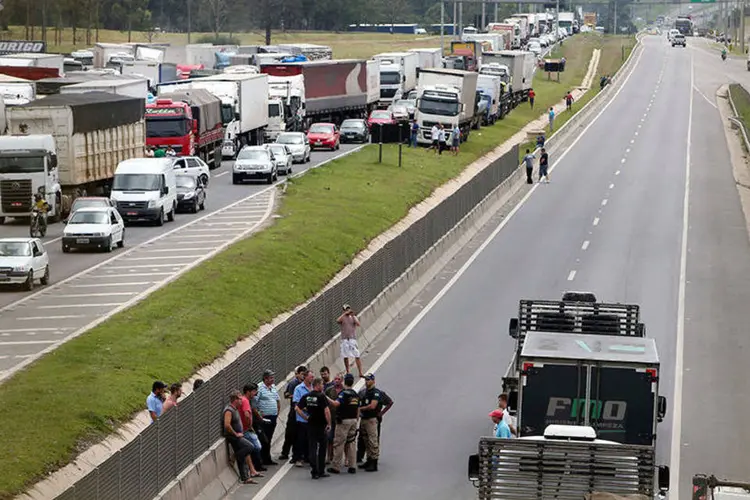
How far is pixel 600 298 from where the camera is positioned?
44.6 m

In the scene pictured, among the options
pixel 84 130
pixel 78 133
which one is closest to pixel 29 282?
pixel 78 133

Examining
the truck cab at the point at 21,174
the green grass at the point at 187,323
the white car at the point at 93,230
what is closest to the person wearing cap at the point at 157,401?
the green grass at the point at 187,323

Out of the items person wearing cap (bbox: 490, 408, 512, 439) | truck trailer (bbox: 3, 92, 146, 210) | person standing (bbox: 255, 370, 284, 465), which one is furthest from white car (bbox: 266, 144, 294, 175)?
person wearing cap (bbox: 490, 408, 512, 439)

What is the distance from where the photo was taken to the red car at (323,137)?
81750 mm

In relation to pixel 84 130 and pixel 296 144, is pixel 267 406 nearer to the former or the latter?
pixel 84 130

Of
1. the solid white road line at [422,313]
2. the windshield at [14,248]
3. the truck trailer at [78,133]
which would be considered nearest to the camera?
the solid white road line at [422,313]

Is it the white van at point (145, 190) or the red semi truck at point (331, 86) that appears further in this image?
the red semi truck at point (331, 86)

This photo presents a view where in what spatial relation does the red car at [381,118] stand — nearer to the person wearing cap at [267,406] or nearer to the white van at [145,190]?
the white van at [145,190]

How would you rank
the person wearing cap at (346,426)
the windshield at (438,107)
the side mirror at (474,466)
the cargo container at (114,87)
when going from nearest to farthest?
the side mirror at (474,466), the person wearing cap at (346,426), the cargo container at (114,87), the windshield at (438,107)

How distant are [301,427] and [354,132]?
61.5 metres

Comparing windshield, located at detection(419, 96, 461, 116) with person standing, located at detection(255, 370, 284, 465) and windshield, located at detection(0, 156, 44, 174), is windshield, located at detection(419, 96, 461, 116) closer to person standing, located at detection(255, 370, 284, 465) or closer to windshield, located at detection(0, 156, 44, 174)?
windshield, located at detection(0, 156, 44, 174)

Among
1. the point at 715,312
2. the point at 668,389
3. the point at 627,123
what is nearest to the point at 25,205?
the point at 715,312

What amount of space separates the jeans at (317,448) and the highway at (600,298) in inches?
10.2

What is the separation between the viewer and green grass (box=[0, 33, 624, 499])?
24.7 m
